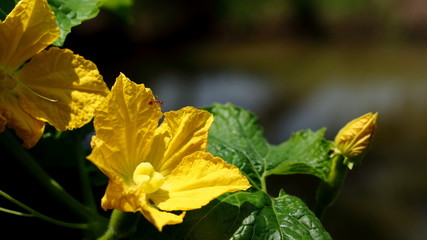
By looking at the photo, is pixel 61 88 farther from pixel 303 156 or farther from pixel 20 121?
pixel 303 156

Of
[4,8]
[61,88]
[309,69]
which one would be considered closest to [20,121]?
[61,88]

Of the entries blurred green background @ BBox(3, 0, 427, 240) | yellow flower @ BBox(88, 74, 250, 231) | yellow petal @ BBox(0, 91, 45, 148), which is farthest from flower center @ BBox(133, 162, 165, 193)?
blurred green background @ BBox(3, 0, 427, 240)

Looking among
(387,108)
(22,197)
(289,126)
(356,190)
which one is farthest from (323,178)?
(387,108)

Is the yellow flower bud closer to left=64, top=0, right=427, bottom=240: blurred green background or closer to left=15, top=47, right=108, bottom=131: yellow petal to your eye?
left=15, top=47, right=108, bottom=131: yellow petal

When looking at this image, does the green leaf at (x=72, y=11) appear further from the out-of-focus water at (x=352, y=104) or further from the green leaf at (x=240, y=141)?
the out-of-focus water at (x=352, y=104)

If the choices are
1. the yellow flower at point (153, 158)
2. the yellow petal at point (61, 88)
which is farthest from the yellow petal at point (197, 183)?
the yellow petal at point (61, 88)
